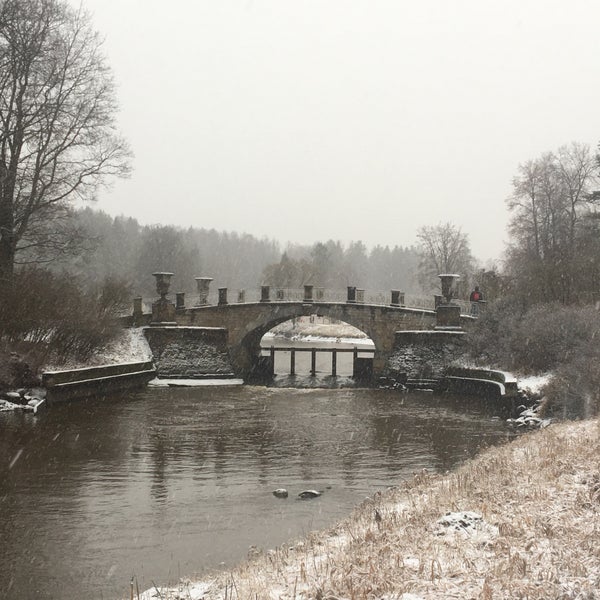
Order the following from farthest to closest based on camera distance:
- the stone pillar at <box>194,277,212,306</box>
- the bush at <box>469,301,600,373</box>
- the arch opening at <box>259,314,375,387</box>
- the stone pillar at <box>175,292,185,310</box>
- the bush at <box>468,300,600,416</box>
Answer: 1. the arch opening at <box>259,314,375,387</box>
2. the stone pillar at <box>194,277,212,306</box>
3. the stone pillar at <box>175,292,185,310</box>
4. the bush at <box>469,301,600,373</box>
5. the bush at <box>468,300,600,416</box>

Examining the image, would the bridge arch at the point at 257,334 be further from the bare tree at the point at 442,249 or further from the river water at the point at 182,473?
the bare tree at the point at 442,249

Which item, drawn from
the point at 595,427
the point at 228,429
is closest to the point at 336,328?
the point at 228,429

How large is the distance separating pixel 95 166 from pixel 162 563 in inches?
773

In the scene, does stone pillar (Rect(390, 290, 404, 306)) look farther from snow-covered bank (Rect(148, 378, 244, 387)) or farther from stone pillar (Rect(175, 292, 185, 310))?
stone pillar (Rect(175, 292, 185, 310))

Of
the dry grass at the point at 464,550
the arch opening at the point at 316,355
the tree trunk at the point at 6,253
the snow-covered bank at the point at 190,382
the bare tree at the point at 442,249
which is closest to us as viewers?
the dry grass at the point at 464,550

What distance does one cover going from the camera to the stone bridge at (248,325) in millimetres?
28531

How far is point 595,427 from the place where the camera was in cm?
1171

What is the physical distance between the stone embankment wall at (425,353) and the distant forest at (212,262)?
528 inches

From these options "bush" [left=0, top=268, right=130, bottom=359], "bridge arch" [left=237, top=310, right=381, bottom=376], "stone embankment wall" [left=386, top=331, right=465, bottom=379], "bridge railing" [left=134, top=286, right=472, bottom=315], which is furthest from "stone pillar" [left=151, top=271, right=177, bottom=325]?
"stone embankment wall" [left=386, top=331, right=465, bottom=379]

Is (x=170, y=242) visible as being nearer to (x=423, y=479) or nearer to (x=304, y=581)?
(x=423, y=479)

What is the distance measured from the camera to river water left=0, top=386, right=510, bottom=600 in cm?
858

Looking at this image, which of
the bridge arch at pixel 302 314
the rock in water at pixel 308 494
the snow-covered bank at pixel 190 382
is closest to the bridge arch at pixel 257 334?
the bridge arch at pixel 302 314

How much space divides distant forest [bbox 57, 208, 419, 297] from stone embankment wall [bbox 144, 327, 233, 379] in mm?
4422

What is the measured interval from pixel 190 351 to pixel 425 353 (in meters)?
10.4
